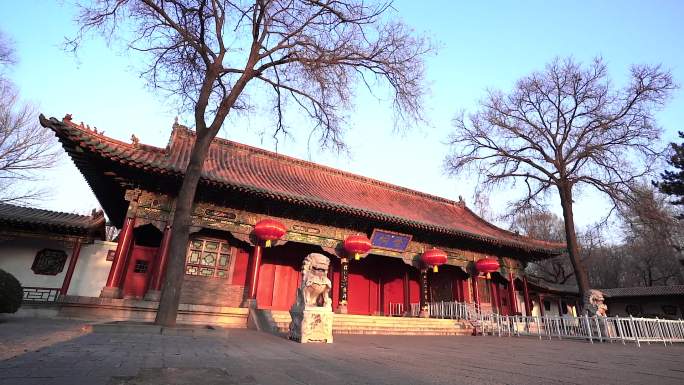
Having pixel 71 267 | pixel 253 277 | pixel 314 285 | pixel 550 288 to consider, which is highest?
pixel 550 288

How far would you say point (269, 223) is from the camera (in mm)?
9219

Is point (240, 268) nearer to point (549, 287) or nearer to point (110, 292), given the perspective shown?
point (110, 292)

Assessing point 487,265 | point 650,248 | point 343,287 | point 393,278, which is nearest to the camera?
point 343,287

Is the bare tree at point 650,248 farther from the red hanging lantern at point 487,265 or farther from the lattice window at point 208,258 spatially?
the lattice window at point 208,258

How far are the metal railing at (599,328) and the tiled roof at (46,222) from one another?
41.6ft

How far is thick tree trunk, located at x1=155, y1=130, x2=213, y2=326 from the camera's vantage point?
19.2ft

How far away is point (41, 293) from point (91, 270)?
1.31 m

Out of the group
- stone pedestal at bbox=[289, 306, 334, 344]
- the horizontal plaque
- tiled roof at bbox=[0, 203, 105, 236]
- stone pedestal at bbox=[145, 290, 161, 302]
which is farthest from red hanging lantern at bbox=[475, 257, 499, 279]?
tiled roof at bbox=[0, 203, 105, 236]

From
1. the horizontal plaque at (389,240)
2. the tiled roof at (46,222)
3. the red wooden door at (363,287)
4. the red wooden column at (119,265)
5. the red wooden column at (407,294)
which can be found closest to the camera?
the red wooden column at (119,265)

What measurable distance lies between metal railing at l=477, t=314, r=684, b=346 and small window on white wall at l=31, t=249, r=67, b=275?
44.1 feet

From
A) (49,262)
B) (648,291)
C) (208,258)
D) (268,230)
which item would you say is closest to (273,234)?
(268,230)

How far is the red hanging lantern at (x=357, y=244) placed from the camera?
10.3 meters

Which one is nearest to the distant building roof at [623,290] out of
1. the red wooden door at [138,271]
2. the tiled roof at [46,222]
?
the red wooden door at [138,271]

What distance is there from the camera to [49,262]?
10.5 metres
